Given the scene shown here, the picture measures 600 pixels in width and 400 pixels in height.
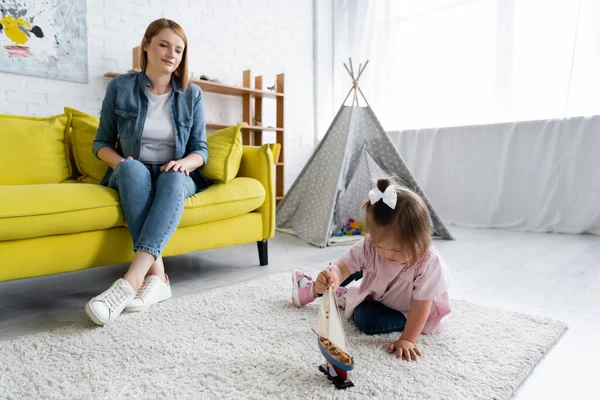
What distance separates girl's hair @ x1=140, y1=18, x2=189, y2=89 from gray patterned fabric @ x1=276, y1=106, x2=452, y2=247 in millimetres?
1194

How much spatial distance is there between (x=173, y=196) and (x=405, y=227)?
829 mm

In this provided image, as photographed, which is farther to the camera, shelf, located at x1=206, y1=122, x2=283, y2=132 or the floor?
shelf, located at x1=206, y1=122, x2=283, y2=132

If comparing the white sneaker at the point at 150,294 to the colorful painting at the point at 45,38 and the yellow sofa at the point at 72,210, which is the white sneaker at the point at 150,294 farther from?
the colorful painting at the point at 45,38

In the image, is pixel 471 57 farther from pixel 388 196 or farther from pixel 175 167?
pixel 388 196

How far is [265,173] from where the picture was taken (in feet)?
6.26

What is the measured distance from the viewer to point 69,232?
4.42 feet

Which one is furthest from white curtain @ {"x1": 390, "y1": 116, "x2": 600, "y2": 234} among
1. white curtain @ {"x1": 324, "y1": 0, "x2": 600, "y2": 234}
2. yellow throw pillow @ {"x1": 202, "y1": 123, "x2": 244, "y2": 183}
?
yellow throw pillow @ {"x1": 202, "y1": 123, "x2": 244, "y2": 183}

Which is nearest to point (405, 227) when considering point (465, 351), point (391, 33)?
point (465, 351)

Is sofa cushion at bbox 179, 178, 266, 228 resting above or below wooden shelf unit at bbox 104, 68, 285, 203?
below

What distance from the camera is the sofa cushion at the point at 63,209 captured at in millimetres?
1221

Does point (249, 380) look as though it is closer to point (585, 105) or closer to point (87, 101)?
point (87, 101)

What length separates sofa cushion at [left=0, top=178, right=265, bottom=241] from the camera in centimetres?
122

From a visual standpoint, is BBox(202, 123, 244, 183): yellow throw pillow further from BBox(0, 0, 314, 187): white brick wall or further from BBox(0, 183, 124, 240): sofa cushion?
BBox(0, 0, 314, 187): white brick wall

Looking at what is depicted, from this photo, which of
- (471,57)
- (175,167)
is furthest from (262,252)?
(471,57)
